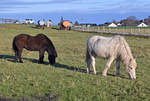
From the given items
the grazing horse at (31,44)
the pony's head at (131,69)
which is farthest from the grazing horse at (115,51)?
the grazing horse at (31,44)

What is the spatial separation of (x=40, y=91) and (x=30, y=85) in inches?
31.3

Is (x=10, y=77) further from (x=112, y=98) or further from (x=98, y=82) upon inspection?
(x=112, y=98)

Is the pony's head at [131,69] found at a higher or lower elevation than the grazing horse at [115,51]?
lower

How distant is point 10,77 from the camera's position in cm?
877

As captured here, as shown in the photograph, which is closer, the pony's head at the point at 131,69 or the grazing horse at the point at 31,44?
the pony's head at the point at 131,69

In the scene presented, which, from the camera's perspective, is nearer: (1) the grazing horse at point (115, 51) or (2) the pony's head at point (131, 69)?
(2) the pony's head at point (131, 69)

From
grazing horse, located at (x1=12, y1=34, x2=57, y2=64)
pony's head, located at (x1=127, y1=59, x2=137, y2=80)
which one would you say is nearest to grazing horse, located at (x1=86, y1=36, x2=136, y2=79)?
pony's head, located at (x1=127, y1=59, x2=137, y2=80)

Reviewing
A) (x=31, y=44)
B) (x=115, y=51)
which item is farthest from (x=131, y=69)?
(x=31, y=44)

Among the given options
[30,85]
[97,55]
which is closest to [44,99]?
[30,85]

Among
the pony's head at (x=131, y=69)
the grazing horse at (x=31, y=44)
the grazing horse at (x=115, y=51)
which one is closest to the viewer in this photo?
the pony's head at (x=131, y=69)

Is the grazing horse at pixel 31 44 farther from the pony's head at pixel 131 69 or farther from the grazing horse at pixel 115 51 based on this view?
the pony's head at pixel 131 69

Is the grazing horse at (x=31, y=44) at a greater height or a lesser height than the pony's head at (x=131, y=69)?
greater

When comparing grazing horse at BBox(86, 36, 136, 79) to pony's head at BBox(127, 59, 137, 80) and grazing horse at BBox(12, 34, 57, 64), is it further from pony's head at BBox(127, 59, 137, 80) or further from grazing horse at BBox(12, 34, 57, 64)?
grazing horse at BBox(12, 34, 57, 64)

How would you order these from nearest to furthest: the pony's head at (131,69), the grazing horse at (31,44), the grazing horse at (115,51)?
the pony's head at (131,69), the grazing horse at (115,51), the grazing horse at (31,44)
